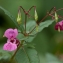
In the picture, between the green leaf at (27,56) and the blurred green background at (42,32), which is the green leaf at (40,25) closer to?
the green leaf at (27,56)

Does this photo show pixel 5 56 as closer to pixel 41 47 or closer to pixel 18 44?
pixel 18 44

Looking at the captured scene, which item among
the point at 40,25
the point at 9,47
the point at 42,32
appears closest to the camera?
the point at 9,47

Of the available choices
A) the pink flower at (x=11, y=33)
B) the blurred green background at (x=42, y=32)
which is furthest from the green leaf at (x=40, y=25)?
the blurred green background at (x=42, y=32)

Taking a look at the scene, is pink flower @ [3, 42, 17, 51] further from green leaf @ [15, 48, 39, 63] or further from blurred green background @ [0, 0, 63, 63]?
blurred green background @ [0, 0, 63, 63]

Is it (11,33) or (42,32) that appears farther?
(42,32)

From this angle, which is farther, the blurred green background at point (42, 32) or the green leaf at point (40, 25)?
the blurred green background at point (42, 32)

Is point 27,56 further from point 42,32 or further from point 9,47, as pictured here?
point 42,32

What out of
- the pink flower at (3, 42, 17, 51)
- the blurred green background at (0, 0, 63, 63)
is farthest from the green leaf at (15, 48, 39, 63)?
the blurred green background at (0, 0, 63, 63)

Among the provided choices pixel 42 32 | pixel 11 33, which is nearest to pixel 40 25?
pixel 11 33

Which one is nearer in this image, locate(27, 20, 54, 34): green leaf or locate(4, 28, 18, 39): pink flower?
locate(4, 28, 18, 39): pink flower
